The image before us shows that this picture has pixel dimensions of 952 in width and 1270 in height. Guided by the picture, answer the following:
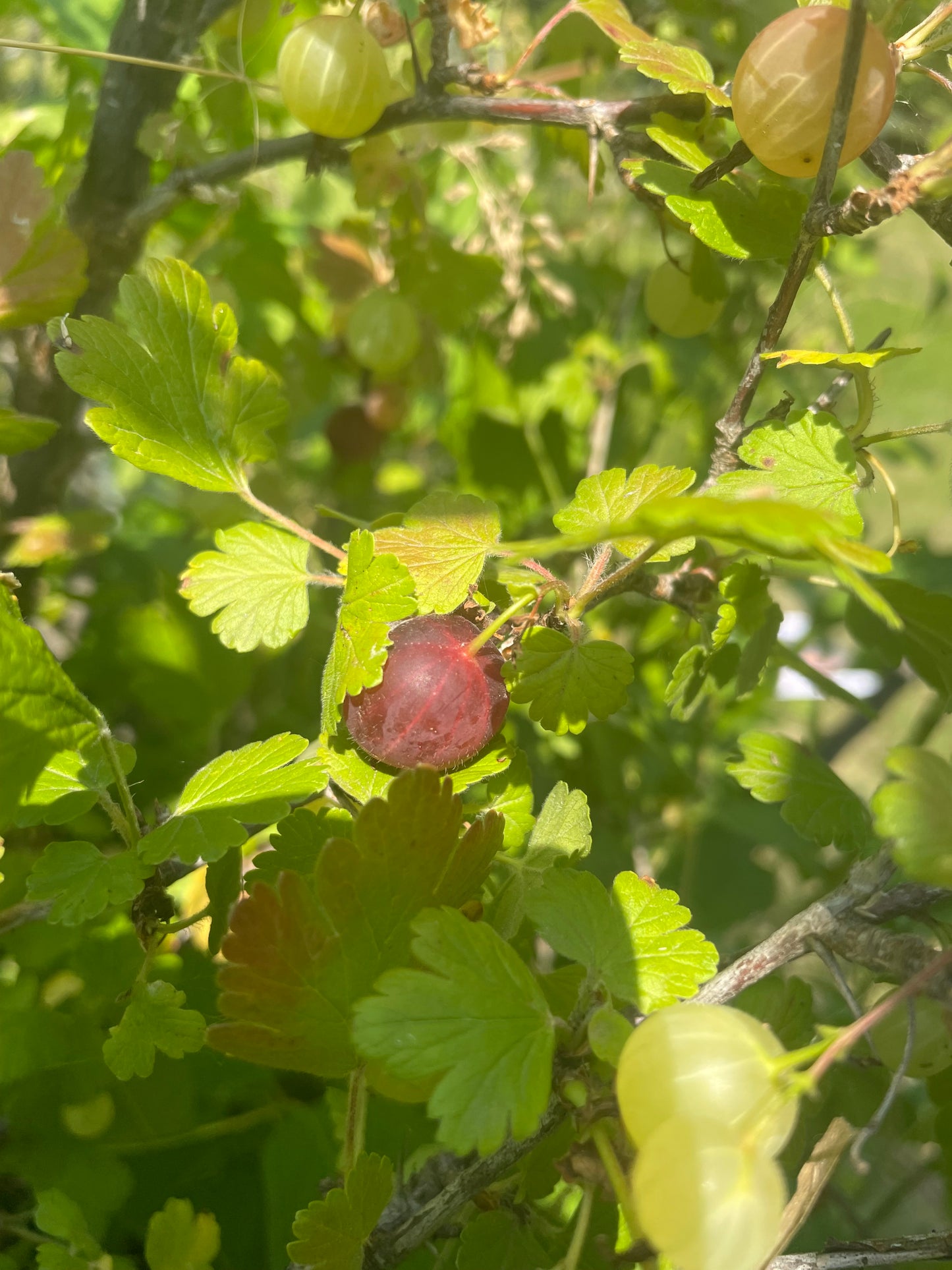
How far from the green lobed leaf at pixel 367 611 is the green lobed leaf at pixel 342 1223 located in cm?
23

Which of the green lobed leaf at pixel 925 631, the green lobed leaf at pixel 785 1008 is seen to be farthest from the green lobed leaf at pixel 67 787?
the green lobed leaf at pixel 925 631

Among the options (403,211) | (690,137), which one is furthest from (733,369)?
(690,137)

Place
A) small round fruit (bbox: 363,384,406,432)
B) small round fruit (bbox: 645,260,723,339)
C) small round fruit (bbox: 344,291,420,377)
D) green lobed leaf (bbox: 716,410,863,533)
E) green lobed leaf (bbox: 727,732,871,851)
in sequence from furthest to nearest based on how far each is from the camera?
small round fruit (bbox: 363,384,406,432), small round fruit (bbox: 344,291,420,377), small round fruit (bbox: 645,260,723,339), green lobed leaf (bbox: 727,732,871,851), green lobed leaf (bbox: 716,410,863,533)

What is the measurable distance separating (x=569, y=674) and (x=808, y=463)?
0.60ft

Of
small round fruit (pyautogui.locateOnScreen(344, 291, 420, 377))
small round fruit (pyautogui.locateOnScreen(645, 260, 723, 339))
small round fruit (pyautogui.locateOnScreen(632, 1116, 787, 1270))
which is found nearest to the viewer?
small round fruit (pyautogui.locateOnScreen(632, 1116, 787, 1270))

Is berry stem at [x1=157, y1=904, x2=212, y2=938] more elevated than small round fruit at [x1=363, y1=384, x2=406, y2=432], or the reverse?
berry stem at [x1=157, y1=904, x2=212, y2=938]

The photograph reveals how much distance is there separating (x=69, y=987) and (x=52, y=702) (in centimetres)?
36

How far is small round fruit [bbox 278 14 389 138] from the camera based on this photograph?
0.69m

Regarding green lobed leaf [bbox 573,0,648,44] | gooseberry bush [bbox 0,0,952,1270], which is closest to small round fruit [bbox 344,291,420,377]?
gooseberry bush [bbox 0,0,952,1270]

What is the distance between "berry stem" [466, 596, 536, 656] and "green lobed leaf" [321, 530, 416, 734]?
42mm

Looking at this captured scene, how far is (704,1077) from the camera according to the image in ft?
1.19

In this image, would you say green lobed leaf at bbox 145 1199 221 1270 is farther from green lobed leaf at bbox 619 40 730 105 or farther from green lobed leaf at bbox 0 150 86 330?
green lobed leaf at bbox 619 40 730 105

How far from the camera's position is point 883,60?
0.50 m

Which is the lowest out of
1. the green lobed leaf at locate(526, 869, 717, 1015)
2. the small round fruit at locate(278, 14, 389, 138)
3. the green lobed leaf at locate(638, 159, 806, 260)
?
the green lobed leaf at locate(526, 869, 717, 1015)
